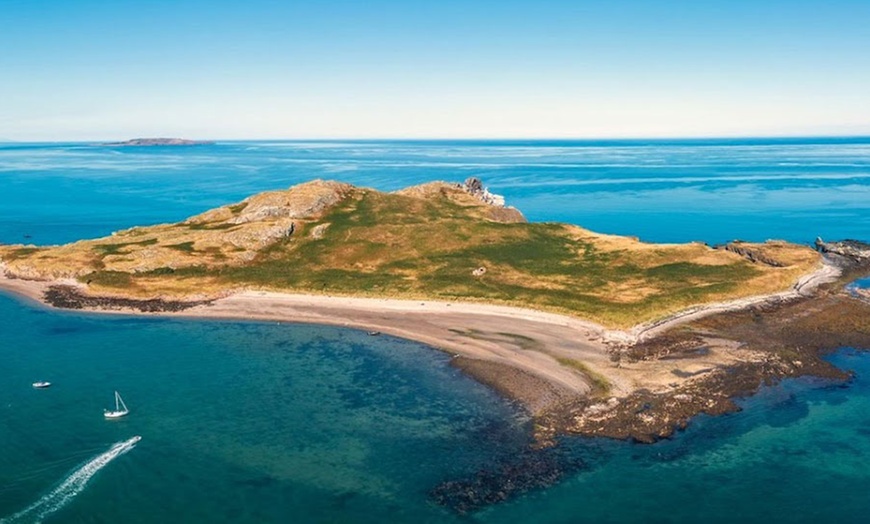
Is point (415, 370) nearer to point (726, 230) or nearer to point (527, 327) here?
point (527, 327)

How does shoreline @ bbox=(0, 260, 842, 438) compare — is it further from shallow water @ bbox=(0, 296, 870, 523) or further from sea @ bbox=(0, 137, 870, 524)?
shallow water @ bbox=(0, 296, 870, 523)

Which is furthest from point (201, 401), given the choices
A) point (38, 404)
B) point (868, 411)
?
point (868, 411)

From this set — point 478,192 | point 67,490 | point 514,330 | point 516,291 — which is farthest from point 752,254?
point 67,490

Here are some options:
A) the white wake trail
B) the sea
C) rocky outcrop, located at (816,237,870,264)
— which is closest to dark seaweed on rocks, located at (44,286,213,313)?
the sea

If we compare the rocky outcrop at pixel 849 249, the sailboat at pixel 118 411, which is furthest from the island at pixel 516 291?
the sailboat at pixel 118 411

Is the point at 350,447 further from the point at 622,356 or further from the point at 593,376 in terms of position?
the point at 622,356

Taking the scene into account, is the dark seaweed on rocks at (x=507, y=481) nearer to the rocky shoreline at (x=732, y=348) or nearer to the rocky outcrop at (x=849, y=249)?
the rocky shoreline at (x=732, y=348)

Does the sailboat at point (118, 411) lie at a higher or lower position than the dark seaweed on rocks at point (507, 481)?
higher
